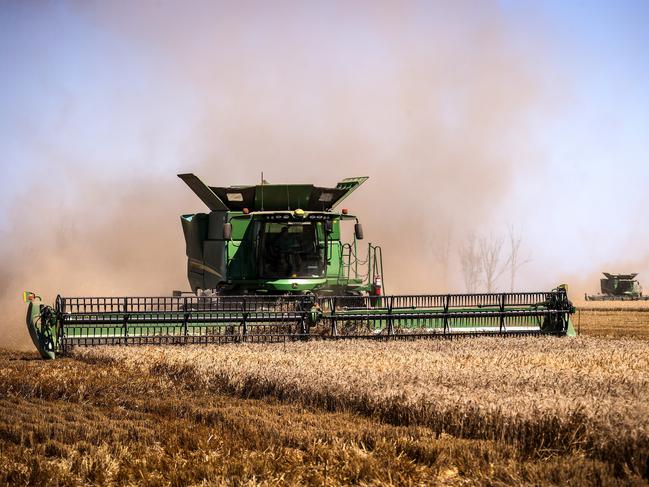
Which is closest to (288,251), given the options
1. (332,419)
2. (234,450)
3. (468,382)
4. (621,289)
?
(468,382)

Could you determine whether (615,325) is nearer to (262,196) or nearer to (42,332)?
(262,196)

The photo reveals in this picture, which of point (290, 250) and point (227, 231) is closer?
point (227, 231)

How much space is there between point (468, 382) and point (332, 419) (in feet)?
4.89

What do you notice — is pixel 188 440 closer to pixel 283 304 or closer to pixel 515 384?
pixel 515 384

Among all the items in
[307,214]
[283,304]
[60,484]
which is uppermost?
[307,214]

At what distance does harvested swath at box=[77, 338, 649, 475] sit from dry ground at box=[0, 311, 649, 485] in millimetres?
16

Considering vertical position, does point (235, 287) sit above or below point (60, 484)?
above

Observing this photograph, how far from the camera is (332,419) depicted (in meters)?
8.32

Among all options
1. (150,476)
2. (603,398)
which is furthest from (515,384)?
(150,476)

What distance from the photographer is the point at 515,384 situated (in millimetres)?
9078

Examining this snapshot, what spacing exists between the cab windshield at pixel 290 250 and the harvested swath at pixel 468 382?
11.7ft

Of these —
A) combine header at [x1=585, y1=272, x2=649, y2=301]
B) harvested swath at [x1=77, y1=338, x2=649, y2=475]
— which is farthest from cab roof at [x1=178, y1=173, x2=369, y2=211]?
combine header at [x1=585, y1=272, x2=649, y2=301]

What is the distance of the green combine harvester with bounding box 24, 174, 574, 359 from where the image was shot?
578 inches

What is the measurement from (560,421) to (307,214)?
10871mm
